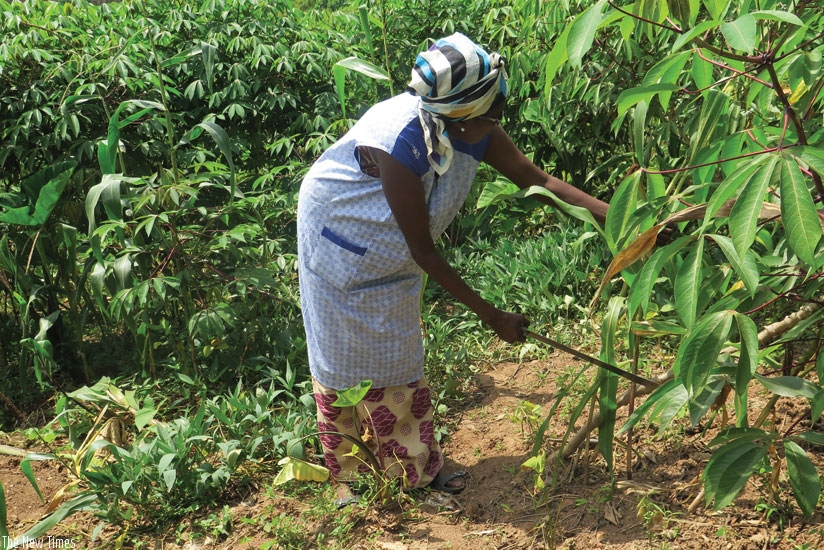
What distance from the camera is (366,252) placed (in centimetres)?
204

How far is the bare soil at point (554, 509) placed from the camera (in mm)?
1914

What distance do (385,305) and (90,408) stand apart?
1292 millimetres

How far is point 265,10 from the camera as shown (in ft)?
13.1

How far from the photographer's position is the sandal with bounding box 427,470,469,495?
2365mm

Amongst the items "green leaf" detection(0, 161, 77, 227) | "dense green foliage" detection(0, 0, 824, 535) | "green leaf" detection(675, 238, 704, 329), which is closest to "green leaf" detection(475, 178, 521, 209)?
"dense green foliage" detection(0, 0, 824, 535)

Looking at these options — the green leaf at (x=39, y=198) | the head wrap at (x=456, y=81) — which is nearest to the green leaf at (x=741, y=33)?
the head wrap at (x=456, y=81)

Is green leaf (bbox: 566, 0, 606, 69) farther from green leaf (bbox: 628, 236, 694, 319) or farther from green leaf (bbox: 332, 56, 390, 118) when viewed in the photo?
green leaf (bbox: 332, 56, 390, 118)

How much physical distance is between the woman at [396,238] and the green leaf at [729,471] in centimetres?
58

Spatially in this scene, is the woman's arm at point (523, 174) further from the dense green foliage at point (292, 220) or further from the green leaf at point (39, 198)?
the green leaf at point (39, 198)

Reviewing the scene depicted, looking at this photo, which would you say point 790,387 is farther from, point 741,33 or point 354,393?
point 354,393

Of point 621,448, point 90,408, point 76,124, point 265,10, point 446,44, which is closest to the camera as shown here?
point 446,44

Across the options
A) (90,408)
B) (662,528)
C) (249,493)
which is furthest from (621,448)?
(90,408)

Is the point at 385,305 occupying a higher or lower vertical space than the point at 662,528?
higher

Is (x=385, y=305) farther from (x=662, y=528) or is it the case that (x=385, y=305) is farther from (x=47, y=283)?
(x=47, y=283)
